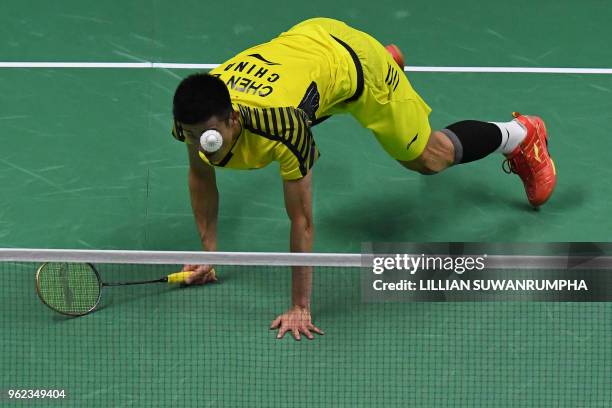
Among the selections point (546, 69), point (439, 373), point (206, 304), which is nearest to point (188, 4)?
point (546, 69)

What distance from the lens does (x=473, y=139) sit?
24.0 feet

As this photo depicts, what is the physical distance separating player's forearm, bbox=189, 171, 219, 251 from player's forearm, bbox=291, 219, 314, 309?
2.27 feet

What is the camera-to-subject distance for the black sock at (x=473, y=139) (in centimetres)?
731

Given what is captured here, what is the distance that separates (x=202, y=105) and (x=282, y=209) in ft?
6.49

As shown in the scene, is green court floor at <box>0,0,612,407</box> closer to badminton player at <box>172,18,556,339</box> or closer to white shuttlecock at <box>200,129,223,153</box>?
badminton player at <box>172,18,556,339</box>

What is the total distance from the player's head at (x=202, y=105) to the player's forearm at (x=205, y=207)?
102cm

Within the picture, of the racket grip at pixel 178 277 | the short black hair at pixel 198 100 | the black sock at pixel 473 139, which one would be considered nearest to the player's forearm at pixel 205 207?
the racket grip at pixel 178 277

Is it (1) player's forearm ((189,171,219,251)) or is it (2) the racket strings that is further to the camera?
(1) player's forearm ((189,171,219,251))

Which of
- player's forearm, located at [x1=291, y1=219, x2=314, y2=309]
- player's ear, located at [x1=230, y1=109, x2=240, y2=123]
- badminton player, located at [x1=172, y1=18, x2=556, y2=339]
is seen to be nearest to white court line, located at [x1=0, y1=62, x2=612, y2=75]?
badminton player, located at [x1=172, y1=18, x2=556, y2=339]

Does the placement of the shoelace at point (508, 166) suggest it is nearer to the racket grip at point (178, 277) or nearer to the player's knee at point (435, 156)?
the player's knee at point (435, 156)

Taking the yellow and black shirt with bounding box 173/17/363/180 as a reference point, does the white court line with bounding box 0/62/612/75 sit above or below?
above

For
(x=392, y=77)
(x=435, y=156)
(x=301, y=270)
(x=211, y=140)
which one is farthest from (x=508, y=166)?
(x=211, y=140)

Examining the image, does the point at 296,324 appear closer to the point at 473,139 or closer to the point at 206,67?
the point at 473,139

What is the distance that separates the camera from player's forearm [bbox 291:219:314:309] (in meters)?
6.33
